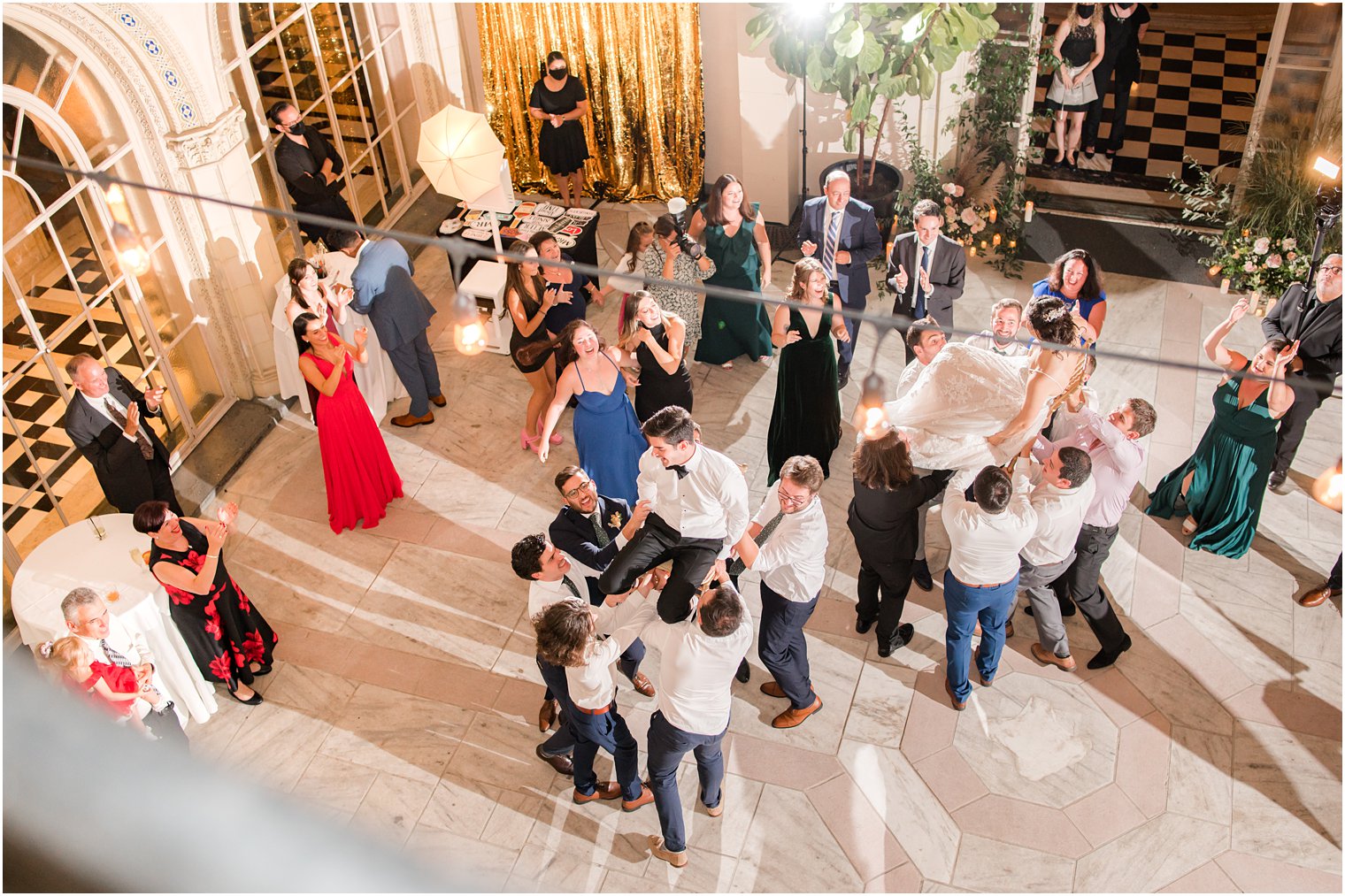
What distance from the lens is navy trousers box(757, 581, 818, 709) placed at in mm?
4703

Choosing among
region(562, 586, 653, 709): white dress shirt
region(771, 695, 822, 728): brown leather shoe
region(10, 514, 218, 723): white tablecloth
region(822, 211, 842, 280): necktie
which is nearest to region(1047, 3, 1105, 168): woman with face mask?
region(822, 211, 842, 280): necktie

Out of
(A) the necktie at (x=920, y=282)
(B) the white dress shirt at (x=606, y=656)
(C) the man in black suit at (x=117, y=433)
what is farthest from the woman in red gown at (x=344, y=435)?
(A) the necktie at (x=920, y=282)

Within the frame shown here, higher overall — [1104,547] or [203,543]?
[203,543]

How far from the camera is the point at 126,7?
18.3ft

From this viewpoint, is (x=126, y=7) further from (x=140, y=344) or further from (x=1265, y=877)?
(x=1265, y=877)

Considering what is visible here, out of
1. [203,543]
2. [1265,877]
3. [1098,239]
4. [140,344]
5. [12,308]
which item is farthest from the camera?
[1098,239]

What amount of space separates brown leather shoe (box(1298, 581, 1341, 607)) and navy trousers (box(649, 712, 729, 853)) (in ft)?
10.2

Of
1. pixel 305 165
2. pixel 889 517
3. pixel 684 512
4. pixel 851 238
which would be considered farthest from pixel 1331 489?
pixel 305 165

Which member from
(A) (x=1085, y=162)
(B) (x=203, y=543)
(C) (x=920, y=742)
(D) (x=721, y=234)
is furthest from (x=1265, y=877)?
(A) (x=1085, y=162)

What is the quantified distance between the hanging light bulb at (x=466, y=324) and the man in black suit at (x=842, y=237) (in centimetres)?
259

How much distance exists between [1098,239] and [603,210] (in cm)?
379

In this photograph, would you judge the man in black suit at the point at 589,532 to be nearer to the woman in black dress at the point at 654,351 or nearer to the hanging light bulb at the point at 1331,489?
the woman in black dress at the point at 654,351

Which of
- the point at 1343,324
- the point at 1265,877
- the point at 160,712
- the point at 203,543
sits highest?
the point at 1343,324

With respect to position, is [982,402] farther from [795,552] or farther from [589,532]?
[589,532]
